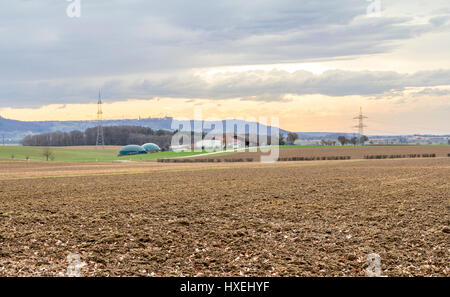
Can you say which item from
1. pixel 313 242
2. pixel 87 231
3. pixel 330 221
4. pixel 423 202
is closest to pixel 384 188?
pixel 423 202

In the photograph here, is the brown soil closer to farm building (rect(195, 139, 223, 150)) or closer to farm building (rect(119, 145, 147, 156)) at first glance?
farm building (rect(195, 139, 223, 150))

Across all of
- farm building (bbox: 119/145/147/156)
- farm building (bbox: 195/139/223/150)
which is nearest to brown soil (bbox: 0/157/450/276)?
farm building (bbox: 195/139/223/150)

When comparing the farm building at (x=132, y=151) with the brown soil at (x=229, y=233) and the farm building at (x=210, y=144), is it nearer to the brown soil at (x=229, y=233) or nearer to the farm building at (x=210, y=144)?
the farm building at (x=210, y=144)

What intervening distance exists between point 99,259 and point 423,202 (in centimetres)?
1708

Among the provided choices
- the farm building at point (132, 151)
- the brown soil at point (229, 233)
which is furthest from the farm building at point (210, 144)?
the brown soil at point (229, 233)

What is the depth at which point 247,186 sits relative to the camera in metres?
33.3

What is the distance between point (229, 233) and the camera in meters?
16.1

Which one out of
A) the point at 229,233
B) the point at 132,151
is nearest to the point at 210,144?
the point at 132,151

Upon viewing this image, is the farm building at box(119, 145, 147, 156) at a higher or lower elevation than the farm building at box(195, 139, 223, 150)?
lower

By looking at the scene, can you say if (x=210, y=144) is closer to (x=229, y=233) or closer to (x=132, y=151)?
(x=132, y=151)

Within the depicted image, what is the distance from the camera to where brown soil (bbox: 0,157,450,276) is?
1218cm

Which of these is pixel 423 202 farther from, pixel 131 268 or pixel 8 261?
pixel 8 261

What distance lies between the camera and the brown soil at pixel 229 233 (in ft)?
40.0
